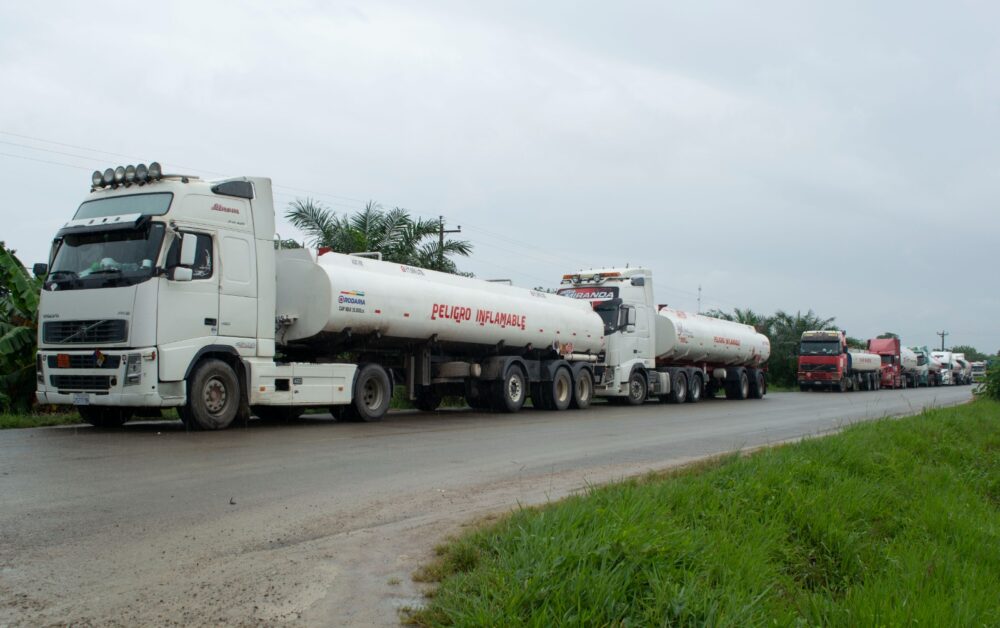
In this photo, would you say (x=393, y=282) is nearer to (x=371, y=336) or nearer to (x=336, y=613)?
(x=371, y=336)

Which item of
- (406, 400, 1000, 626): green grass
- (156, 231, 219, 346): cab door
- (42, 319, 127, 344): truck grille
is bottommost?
(406, 400, 1000, 626): green grass

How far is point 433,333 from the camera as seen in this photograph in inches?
707

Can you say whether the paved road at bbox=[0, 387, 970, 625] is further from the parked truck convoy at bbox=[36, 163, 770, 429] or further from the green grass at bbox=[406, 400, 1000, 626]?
the parked truck convoy at bbox=[36, 163, 770, 429]

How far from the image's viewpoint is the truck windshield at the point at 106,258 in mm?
12484

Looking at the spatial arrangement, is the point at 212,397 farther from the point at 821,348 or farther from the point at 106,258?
the point at 821,348

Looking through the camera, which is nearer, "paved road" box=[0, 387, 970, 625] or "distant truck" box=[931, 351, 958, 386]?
"paved road" box=[0, 387, 970, 625]

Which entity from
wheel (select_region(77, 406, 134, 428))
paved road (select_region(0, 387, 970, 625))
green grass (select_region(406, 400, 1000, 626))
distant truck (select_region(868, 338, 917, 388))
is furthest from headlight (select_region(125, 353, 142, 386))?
distant truck (select_region(868, 338, 917, 388))

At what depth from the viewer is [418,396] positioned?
20.9m

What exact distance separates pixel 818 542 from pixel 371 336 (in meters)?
10.6

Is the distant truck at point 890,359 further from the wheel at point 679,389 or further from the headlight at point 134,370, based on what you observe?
the headlight at point 134,370

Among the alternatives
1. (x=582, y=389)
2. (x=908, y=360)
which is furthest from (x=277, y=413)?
(x=908, y=360)

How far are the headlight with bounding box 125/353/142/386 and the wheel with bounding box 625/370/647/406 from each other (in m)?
16.3

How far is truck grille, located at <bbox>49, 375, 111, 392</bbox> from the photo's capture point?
40.8 feet

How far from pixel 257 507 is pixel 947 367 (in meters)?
75.9
